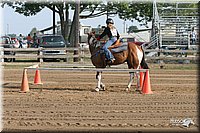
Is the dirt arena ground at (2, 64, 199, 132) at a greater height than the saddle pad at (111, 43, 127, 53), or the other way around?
the saddle pad at (111, 43, 127, 53)

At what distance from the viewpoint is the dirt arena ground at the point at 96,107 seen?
363 inches

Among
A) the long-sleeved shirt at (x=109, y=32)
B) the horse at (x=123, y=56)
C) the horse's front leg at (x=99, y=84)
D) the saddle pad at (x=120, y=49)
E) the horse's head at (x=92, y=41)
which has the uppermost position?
the long-sleeved shirt at (x=109, y=32)

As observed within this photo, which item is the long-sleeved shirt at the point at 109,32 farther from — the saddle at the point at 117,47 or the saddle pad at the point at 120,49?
the saddle pad at the point at 120,49

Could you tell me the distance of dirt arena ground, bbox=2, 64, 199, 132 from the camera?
30.3ft

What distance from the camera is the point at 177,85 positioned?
56.2 ft

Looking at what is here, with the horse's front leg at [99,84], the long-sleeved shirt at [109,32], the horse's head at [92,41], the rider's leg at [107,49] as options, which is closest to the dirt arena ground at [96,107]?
the horse's front leg at [99,84]

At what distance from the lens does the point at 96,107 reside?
37.6 ft

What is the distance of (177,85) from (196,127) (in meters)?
7.94

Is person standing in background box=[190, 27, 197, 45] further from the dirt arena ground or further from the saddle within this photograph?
the saddle

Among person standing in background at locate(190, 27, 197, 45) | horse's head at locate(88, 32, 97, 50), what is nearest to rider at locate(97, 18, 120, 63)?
horse's head at locate(88, 32, 97, 50)

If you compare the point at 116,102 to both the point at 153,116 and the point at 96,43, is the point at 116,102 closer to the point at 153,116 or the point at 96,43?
the point at 153,116

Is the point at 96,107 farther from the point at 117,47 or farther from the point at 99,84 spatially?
the point at 117,47

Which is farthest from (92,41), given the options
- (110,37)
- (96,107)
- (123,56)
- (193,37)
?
(193,37)

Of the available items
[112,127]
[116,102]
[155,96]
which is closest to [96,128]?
[112,127]
